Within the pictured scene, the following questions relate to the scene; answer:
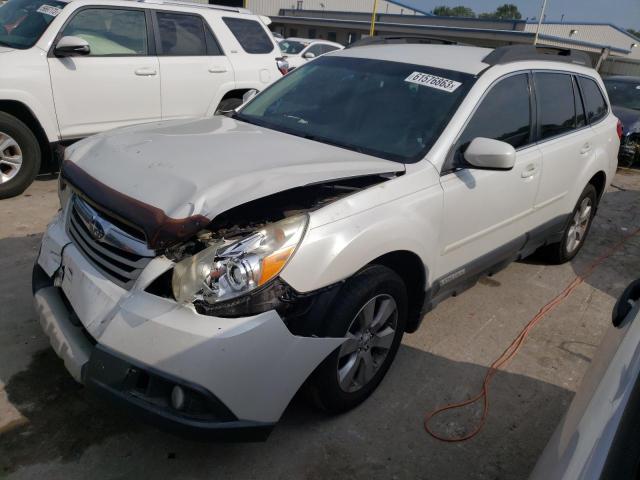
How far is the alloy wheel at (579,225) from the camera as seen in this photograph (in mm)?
5012

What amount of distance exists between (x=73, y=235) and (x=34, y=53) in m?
3.43

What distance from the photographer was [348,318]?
8.16 ft

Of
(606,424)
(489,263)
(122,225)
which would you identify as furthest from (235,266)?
(489,263)

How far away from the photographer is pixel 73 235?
2.72 m

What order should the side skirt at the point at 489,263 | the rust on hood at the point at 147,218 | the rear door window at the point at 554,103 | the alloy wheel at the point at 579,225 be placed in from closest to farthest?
the rust on hood at the point at 147,218 < the side skirt at the point at 489,263 < the rear door window at the point at 554,103 < the alloy wheel at the point at 579,225

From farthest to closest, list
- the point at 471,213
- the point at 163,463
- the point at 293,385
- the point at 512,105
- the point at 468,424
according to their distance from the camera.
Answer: the point at 512,105 → the point at 471,213 → the point at 468,424 → the point at 163,463 → the point at 293,385

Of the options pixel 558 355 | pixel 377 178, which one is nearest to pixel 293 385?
pixel 377 178

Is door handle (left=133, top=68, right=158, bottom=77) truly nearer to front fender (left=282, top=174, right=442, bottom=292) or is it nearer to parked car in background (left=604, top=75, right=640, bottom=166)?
front fender (left=282, top=174, right=442, bottom=292)

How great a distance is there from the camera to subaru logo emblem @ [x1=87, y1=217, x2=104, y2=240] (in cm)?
246

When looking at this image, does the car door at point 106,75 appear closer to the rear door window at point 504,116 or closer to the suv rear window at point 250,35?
the suv rear window at point 250,35

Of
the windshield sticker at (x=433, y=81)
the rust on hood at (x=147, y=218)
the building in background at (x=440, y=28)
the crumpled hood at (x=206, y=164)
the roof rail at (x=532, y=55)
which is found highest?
the roof rail at (x=532, y=55)

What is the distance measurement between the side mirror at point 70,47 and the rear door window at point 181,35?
3.26 ft

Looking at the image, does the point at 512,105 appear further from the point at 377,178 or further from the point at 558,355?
the point at 558,355

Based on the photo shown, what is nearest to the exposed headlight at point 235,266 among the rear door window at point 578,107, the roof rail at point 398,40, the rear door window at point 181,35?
the roof rail at point 398,40
